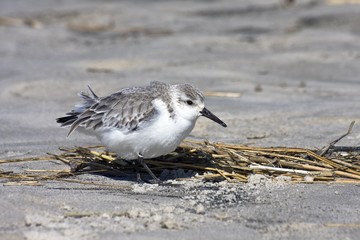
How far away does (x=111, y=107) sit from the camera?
18.9 feet

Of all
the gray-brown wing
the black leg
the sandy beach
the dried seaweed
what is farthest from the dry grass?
the gray-brown wing

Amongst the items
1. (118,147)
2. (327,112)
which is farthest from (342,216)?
(327,112)

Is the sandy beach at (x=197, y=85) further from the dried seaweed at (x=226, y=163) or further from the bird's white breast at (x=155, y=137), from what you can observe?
the bird's white breast at (x=155, y=137)

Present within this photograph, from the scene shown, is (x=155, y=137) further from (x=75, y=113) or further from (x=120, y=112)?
(x=75, y=113)

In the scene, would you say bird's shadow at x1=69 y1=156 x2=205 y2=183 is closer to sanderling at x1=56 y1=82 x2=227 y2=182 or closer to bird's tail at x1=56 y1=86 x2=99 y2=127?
sanderling at x1=56 y1=82 x2=227 y2=182

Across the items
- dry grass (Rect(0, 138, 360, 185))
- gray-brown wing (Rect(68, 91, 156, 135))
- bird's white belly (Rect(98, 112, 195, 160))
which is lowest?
dry grass (Rect(0, 138, 360, 185))

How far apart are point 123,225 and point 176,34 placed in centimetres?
897

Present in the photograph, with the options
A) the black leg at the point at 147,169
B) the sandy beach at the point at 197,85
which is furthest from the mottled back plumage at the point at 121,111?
the sandy beach at the point at 197,85

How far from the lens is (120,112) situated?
569 cm

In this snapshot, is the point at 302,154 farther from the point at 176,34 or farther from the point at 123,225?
the point at 176,34

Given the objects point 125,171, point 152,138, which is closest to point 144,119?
point 152,138

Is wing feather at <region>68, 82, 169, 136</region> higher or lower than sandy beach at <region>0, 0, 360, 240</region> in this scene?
higher

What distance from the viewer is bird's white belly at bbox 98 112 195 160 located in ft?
17.9

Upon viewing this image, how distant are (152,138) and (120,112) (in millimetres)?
377
